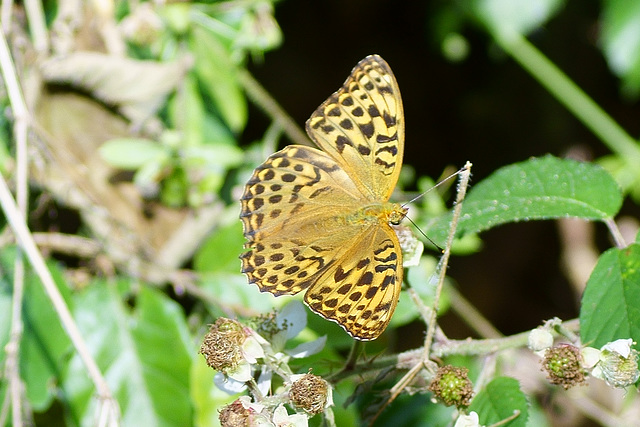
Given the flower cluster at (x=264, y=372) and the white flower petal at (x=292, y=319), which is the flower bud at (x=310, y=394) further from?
the white flower petal at (x=292, y=319)

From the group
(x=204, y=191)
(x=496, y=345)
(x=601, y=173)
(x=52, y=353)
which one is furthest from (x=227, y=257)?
(x=601, y=173)

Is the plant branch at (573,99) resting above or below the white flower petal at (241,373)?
above

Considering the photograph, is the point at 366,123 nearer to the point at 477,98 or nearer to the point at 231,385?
the point at 231,385

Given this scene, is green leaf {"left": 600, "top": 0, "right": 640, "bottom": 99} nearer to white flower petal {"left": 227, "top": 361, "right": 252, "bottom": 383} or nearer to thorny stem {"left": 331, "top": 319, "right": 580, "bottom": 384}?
thorny stem {"left": 331, "top": 319, "right": 580, "bottom": 384}

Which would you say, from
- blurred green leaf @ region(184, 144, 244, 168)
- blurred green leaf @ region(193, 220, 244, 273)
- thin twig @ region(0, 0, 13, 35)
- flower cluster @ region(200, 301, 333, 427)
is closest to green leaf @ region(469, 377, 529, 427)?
flower cluster @ region(200, 301, 333, 427)

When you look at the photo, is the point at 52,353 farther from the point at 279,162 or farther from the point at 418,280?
the point at 418,280

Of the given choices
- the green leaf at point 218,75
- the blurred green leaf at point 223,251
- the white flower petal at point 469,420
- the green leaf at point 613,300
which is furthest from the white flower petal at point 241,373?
the green leaf at point 218,75
